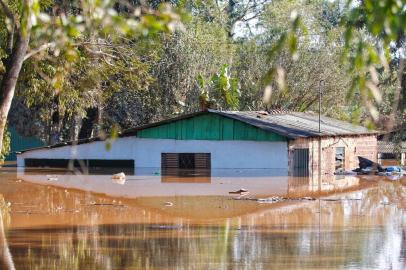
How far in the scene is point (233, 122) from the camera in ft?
119

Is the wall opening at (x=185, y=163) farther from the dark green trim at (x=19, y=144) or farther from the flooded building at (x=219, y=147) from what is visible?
the dark green trim at (x=19, y=144)

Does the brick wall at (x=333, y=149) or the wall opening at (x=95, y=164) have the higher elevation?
the brick wall at (x=333, y=149)

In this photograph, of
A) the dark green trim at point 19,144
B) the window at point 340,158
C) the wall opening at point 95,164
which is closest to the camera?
the wall opening at point 95,164

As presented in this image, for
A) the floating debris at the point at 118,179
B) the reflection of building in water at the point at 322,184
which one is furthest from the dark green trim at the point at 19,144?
the reflection of building in water at the point at 322,184

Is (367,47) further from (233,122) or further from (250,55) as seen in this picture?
(250,55)

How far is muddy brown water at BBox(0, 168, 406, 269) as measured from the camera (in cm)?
1428

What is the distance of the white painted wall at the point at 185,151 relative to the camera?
1420 inches

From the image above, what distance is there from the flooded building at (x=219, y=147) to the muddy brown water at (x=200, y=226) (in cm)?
436

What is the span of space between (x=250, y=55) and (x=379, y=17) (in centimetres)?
4357

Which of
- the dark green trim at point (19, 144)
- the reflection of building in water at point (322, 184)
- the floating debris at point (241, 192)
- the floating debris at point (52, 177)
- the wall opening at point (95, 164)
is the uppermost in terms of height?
the dark green trim at point (19, 144)

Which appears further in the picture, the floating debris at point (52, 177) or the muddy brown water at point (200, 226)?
the floating debris at point (52, 177)

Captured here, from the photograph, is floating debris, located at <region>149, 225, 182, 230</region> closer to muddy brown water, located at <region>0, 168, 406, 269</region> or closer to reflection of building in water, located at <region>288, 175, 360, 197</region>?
muddy brown water, located at <region>0, 168, 406, 269</region>

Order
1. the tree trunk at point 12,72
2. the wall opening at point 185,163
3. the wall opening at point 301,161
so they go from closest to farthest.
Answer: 1. the tree trunk at point 12,72
2. the wall opening at point 301,161
3. the wall opening at point 185,163

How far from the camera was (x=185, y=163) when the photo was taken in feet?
127
